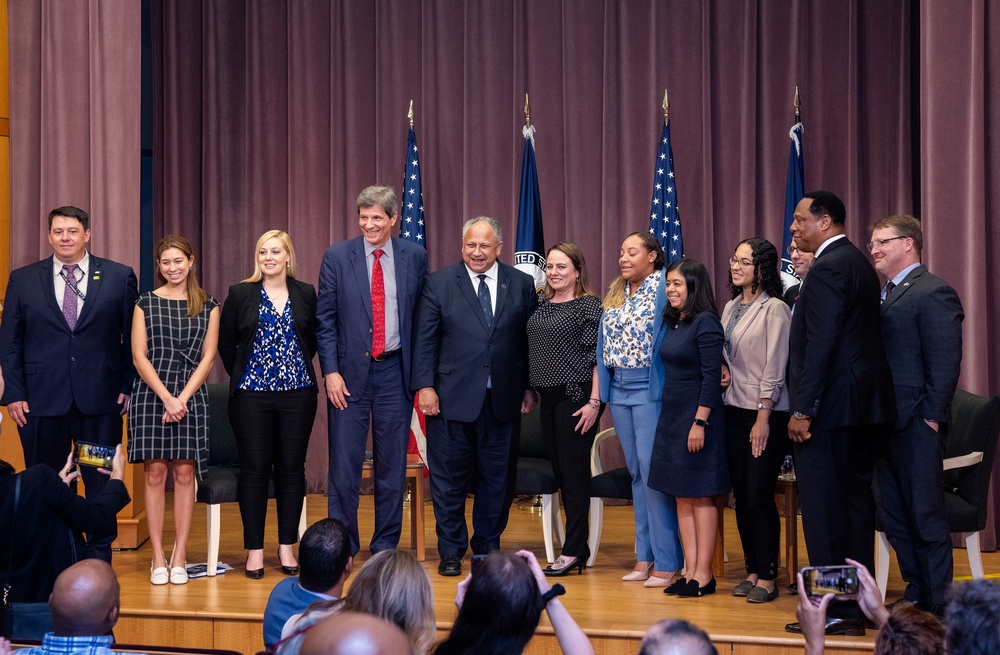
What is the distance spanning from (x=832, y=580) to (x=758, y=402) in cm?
189

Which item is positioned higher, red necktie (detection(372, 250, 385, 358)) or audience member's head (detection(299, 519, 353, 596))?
red necktie (detection(372, 250, 385, 358))

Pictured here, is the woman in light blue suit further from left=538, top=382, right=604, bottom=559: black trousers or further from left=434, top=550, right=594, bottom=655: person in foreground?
left=434, top=550, right=594, bottom=655: person in foreground

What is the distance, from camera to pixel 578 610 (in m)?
4.34

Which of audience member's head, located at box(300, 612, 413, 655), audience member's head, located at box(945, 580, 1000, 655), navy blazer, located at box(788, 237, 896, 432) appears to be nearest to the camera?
audience member's head, located at box(300, 612, 413, 655)

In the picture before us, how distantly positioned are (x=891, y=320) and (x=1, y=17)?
5352mm

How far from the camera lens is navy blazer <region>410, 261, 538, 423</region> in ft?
16.1

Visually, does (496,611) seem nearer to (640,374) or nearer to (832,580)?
(832,580)

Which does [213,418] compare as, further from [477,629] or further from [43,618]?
[477,629]

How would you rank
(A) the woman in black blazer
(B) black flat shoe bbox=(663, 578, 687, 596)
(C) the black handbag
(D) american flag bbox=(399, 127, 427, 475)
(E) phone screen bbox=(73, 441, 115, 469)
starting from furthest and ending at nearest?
(D) american flag bbox=(399, 127, 427, 475) < (A) the woman in black blazer < (B) black flat shoe bbox=(663, 578, 687, 596) < (E) phone screen bbox=(73, 441, 115, 469) < (C) the black handbag

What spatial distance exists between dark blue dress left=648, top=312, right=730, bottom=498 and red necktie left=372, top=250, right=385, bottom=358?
4.14 ft

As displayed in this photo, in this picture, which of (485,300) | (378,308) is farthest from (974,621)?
(378,308)

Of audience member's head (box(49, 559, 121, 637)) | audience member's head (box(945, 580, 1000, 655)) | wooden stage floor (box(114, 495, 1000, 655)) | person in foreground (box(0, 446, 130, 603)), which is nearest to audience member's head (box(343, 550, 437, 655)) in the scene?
audience member's head (box(49, 559, 121, 637))

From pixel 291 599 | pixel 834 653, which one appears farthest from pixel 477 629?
pixel 834 653

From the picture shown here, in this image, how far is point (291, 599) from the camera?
109 inches
